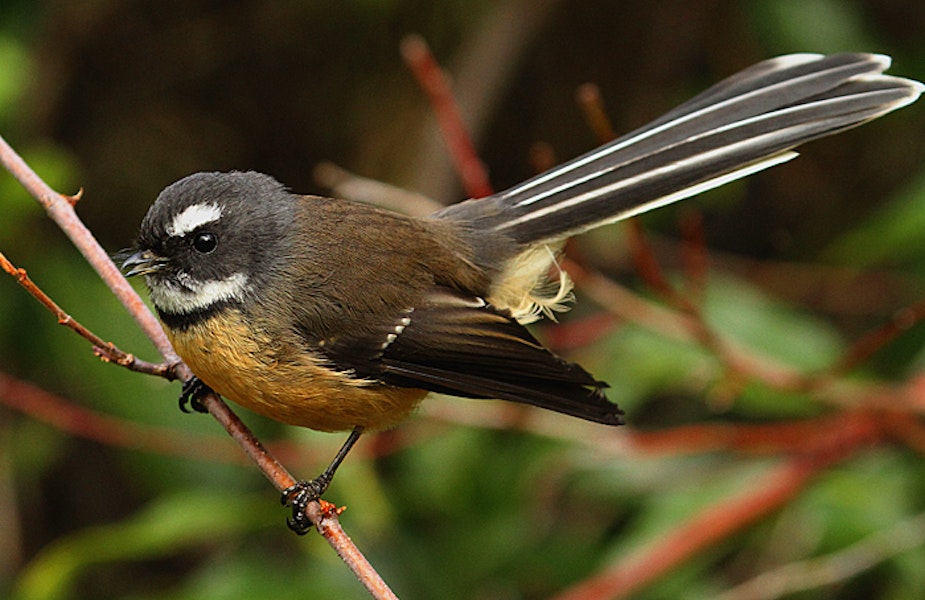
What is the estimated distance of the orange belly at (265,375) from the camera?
9.98 feet

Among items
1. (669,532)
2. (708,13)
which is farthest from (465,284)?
(708,13)

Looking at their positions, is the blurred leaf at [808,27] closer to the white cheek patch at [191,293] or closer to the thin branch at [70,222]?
the white cheek patch at [191,293]

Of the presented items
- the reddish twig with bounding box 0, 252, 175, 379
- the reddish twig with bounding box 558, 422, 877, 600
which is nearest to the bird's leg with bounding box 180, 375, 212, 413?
the reddish twig with bounding box 0, 252, 175, 379

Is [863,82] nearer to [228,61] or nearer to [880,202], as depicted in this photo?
[880,202]

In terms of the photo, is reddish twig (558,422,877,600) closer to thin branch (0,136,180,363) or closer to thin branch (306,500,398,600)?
thin branch (306,500,398,600)

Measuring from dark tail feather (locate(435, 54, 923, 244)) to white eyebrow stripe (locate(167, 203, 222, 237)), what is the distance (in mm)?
913

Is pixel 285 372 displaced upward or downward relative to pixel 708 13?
downward

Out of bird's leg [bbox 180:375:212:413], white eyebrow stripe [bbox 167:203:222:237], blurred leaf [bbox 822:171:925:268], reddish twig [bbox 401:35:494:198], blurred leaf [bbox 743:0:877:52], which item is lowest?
blurred leaf [bbox 822:171:925:268]

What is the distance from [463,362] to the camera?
3.26 metres

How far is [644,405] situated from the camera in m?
5.56

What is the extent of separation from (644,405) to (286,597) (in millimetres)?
2175

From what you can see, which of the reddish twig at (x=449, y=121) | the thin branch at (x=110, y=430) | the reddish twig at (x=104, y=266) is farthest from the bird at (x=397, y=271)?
the thin branch at (x=110, y=430)

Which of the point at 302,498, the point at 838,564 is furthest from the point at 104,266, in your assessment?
the point at 838,564

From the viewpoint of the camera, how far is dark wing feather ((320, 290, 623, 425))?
316cm
